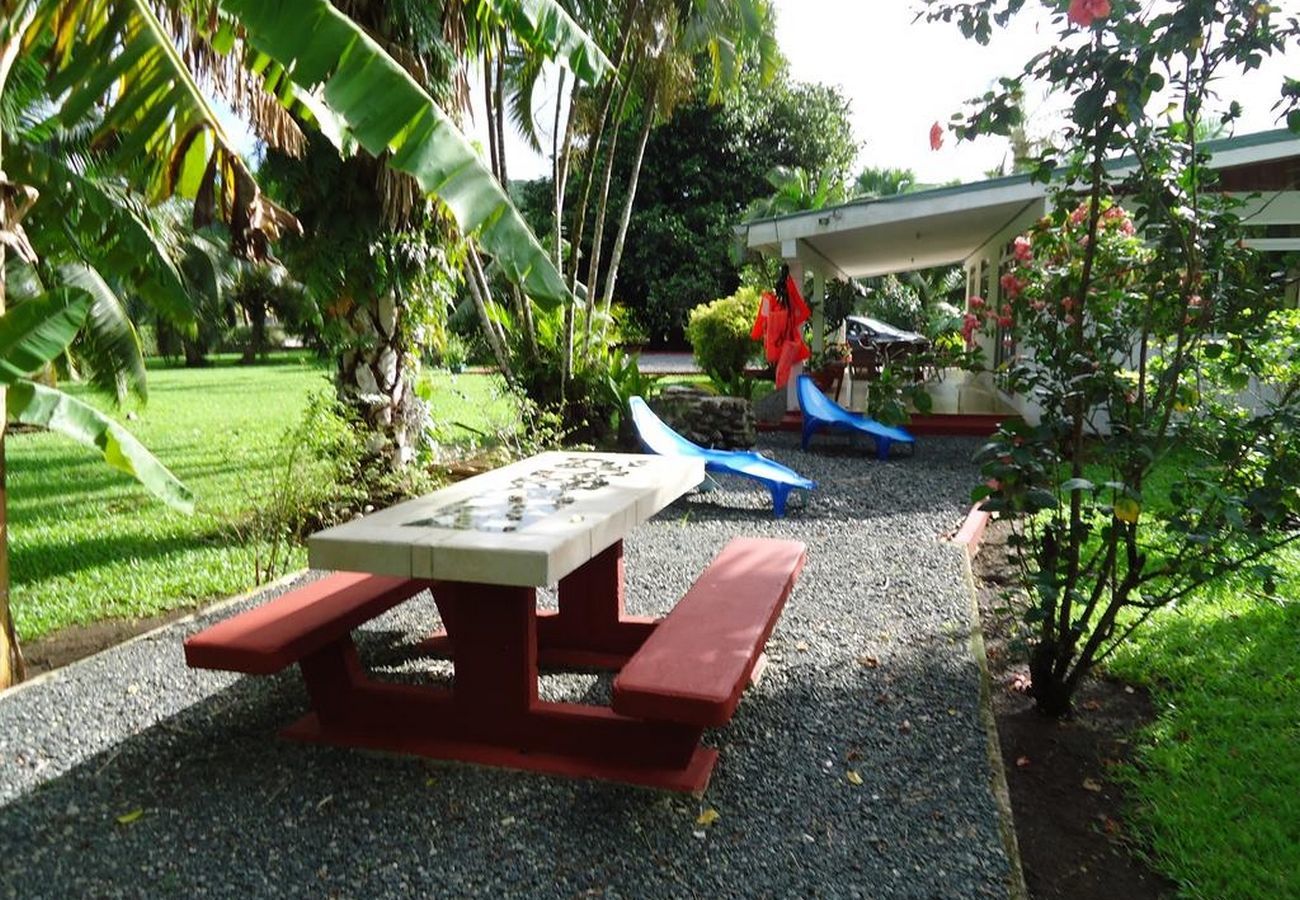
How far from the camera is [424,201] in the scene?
740cm

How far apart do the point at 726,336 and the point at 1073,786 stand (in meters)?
15.2

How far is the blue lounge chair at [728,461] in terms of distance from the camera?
809cm

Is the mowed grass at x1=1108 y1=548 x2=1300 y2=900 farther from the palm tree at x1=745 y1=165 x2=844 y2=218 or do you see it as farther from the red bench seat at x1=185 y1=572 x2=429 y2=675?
the palm tree at x1=745 y1=165 x2=844 y2=218

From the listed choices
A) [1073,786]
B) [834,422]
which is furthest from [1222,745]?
[834,422]

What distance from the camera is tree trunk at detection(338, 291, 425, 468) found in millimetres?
7605

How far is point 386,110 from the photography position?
3.66 metres

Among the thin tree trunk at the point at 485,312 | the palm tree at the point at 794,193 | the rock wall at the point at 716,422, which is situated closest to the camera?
the thin tree trunk at the point at 485,312

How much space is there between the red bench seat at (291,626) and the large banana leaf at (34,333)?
1123mm

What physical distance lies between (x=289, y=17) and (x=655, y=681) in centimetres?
303

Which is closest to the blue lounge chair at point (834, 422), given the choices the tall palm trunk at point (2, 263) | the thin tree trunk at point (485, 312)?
the thin tree trunk at point (485, 312)

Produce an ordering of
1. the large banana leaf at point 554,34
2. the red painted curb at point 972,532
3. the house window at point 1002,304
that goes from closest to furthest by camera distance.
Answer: the large banana leaf at point 554,34 < the red painted curb at point 972,532 < the house window at point 1002,304

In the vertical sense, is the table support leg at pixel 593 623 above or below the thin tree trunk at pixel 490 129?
below

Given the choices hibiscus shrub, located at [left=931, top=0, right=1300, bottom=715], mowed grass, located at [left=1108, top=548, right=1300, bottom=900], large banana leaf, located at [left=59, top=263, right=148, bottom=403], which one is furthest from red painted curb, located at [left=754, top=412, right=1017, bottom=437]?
large banana leaf, located at [left=59, top=263, right=148, bottom=403]

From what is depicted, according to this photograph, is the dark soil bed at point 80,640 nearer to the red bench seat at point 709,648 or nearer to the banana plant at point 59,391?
the banana plant at point 59,391
